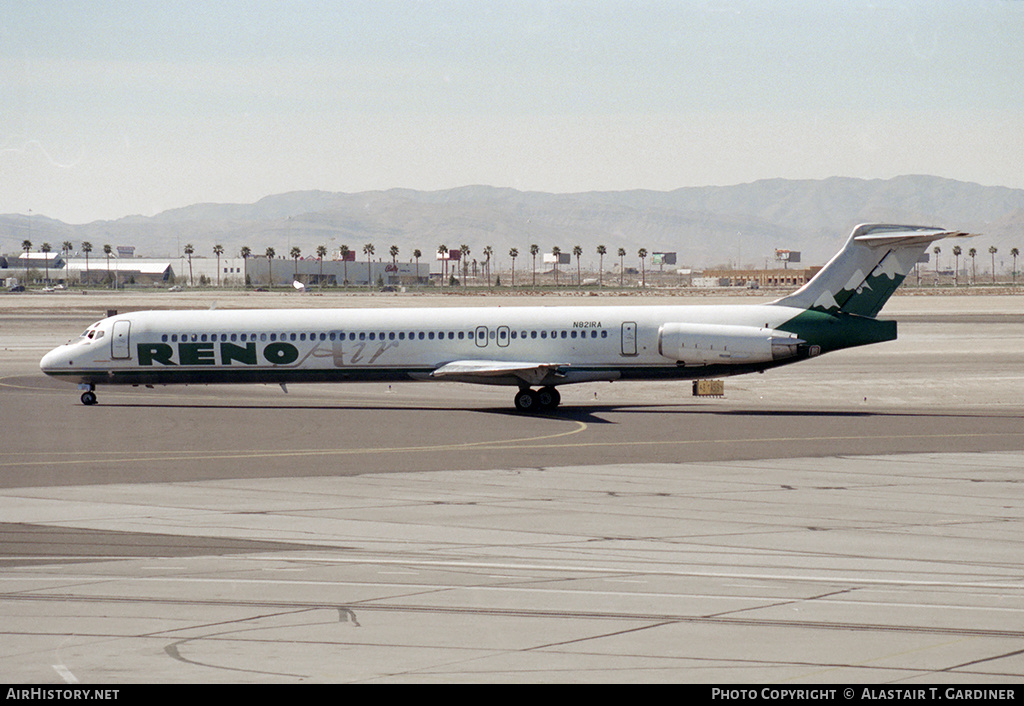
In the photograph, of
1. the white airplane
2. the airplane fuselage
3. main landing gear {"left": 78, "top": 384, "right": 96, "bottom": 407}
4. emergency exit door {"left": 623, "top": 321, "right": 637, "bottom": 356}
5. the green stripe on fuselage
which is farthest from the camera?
main landing gear {"left": 78, "top": 384, "right": 96, "bottom": 407}

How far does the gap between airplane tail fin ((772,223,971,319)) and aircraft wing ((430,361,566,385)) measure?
25.3 feet

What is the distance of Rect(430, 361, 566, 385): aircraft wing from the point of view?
36.2 meters

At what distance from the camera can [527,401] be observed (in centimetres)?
3738

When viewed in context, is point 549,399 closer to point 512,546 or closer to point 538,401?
point 538,401

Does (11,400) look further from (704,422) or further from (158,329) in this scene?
(704,422)

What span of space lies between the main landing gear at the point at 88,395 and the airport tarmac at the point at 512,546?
2754 millimetres

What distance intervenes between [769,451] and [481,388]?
21416 mm

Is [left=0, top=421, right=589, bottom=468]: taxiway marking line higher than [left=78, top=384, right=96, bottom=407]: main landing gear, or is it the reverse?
[left=78, top=384, right=96, bottom=407]: main landing gear

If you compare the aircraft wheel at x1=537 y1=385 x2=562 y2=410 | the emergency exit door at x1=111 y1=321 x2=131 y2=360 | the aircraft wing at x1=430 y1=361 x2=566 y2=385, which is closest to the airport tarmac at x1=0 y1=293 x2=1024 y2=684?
the aircraft wheel at x1=537 y1=385 x2=562 y2=410

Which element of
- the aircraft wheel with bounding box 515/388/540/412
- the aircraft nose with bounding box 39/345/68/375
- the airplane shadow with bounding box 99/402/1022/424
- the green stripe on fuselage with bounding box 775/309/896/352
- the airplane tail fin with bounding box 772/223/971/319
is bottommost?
the airplane shadow with bounding box 99/402/1022/424

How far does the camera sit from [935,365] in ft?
171

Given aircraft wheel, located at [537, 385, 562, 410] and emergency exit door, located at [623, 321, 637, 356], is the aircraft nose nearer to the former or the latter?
aircraft wheel, located at [537, 385, 562, 410]

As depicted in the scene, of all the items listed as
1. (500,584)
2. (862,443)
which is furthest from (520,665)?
(862,443)
